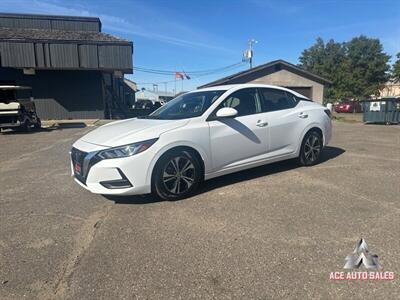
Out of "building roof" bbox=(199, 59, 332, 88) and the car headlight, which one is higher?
"building roof" bbox=(199, 59, 332, 88)

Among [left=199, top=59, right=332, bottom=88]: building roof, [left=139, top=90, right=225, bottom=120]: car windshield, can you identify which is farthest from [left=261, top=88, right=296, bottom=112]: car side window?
[left=199, top=59, right=332, bottom=88]: building roof

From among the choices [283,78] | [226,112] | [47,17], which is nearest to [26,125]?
[226,112]

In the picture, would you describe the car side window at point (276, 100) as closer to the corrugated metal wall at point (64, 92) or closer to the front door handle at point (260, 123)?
the front door handle at point (260, 123)

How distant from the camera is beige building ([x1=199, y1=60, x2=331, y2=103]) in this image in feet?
74.5

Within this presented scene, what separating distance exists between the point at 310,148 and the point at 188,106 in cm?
261

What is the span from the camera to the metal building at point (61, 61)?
21188 mm

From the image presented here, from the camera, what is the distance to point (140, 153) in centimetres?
424

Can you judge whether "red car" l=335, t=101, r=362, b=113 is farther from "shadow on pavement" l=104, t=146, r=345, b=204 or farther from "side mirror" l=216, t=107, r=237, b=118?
"side mirror" l=216, t=107, r=237, b=118

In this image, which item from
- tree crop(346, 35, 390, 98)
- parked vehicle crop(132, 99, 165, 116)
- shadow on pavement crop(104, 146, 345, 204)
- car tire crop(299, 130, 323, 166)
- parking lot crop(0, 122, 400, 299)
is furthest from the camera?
tree crop(346, 35, 390, 98)

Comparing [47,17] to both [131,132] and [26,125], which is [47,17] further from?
[131,132]

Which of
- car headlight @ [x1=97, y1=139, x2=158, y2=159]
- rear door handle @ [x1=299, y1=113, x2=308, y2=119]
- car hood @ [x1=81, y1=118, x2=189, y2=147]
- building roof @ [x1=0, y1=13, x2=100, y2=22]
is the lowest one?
car headlight @ [x1=97, y1=139, x2=158, y2=159]

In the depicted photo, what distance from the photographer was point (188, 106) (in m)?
5.46

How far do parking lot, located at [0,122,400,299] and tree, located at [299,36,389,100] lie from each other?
4172 cm

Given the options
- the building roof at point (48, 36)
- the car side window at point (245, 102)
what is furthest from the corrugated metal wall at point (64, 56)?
the car side window at point (245, 102)
